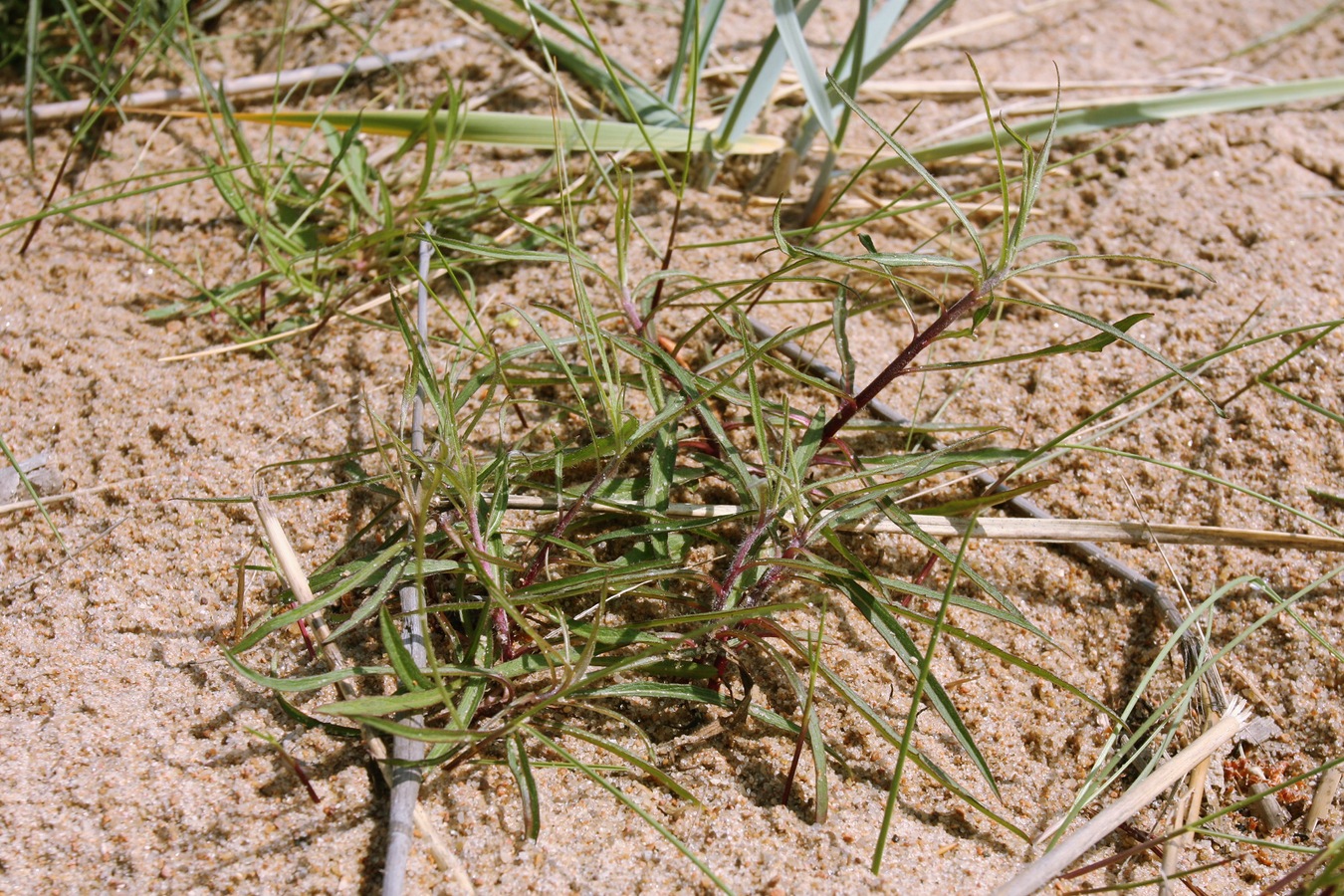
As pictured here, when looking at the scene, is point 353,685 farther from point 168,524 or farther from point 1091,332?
point 1091,332

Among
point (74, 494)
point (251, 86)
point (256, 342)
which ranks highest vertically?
point (251, 86)

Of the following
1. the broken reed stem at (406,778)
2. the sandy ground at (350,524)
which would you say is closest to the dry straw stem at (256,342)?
the sandy ground at (350,524)

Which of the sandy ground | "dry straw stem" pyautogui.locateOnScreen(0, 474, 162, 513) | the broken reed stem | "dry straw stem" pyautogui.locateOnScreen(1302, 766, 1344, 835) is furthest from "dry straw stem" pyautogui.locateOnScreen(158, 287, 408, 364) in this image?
"dry straw stem" pyautogui.locateOnScreen(1302, 766, 1344, 835)

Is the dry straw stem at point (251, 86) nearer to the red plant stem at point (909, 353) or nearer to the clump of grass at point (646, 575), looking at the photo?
the clump of grass at point (646, 575)

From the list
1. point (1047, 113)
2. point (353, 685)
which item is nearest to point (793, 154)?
point (1047, 113)

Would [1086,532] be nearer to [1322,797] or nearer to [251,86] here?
[1322,797]

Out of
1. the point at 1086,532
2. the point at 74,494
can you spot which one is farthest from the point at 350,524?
the point at 1086,532
